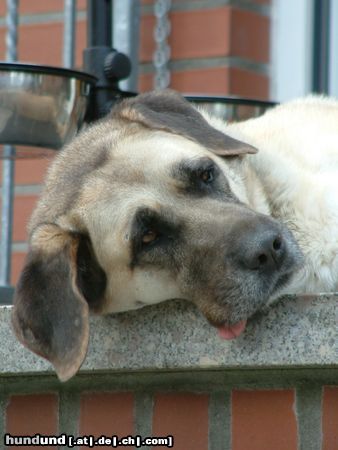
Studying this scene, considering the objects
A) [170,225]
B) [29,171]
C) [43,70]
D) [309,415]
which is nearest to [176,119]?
[170,225]

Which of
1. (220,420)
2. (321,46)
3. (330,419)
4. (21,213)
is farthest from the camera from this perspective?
(21,213)

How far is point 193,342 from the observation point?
286 centimetres

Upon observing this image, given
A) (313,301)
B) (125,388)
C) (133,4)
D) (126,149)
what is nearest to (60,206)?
(126,149)

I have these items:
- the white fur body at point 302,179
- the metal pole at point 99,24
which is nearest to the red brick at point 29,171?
the metal pole at point 99,24

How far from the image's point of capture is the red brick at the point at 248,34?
491cm

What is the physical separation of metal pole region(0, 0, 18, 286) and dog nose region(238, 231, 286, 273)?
1.63 metres

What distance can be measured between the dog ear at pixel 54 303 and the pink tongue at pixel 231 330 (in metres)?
0.33

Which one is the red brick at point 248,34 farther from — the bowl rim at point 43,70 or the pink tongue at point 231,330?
the pink tongue at point 231,330

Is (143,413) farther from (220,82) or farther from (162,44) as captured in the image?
(162,44)

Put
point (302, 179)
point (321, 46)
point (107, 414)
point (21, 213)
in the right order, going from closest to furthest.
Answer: point (107, 414) < point (302, 179) < point (321, 46) < point (21, 213)

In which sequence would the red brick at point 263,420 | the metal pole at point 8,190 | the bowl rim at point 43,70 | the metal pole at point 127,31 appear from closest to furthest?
the red brick at point 263,420
the bowl rim at point 43,70
the metal pole at point 8,190
the metal pole at point 127,31

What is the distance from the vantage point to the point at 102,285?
315 centimetres

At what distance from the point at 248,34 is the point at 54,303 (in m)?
2.27

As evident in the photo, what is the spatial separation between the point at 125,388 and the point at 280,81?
2.25 metres
